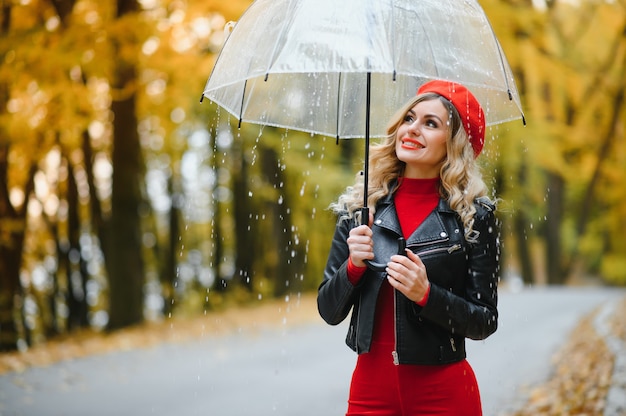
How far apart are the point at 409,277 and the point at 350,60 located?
98cm

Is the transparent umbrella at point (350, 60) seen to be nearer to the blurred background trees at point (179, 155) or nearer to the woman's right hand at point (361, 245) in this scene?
the woman's right hand at point (361, 245)

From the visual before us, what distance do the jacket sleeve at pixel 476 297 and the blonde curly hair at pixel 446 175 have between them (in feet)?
0.19

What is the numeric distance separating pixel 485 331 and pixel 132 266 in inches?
522

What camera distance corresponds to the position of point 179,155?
22.8m

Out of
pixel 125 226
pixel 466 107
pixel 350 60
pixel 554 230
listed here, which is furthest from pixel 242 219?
pixel 466 107

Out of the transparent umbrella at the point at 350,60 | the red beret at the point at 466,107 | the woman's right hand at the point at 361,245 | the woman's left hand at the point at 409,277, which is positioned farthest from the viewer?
the transparent umbrella at the point at 350,60

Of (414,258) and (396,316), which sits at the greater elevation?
(414,258)

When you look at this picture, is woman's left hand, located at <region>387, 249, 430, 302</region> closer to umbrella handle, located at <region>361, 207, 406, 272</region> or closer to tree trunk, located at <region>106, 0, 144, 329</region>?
umbrella handle, located at <region>361, 207, 406, 272</region>

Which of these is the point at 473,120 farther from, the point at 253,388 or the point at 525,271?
the point at 525,271

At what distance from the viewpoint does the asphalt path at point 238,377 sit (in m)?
7.88

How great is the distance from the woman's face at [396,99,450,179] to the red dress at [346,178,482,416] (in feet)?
0.93

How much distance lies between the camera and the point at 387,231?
3.03 meters

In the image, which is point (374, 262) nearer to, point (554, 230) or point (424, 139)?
point (424, 139)

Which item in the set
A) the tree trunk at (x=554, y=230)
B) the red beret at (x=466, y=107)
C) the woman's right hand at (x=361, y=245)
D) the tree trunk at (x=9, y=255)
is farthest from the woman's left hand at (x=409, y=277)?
the tree trunk at (x=554, y=230)
